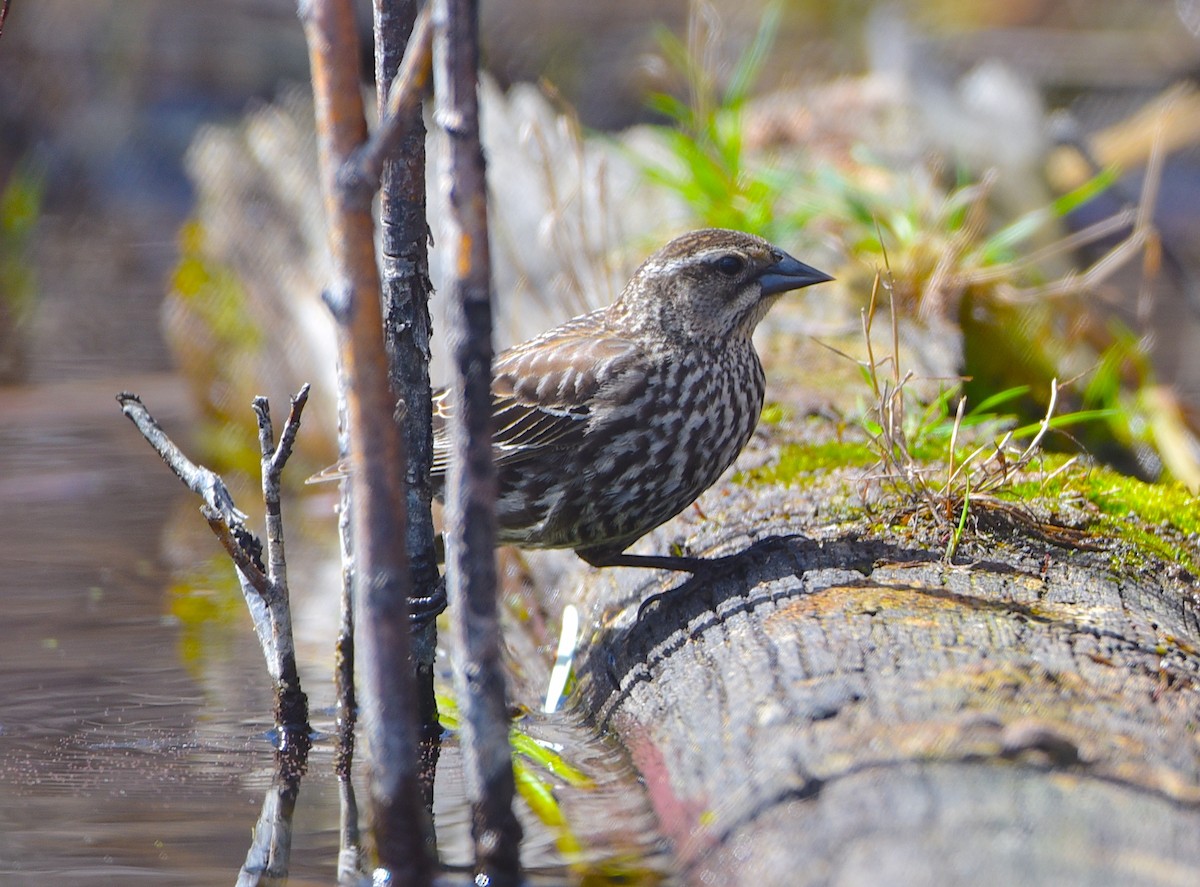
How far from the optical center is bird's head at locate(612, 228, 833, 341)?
12.6 feet

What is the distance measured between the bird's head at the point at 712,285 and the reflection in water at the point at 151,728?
1.10 meters

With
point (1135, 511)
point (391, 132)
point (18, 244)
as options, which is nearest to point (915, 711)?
point (391, 132)

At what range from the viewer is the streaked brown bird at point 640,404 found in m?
3.63

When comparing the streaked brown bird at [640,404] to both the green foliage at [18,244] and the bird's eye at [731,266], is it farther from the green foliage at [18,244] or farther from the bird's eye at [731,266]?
the green foliage at [18,244]

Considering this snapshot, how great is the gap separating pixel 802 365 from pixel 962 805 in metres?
2.90

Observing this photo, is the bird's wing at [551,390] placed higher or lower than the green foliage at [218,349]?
lower

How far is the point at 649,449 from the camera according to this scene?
362 cm

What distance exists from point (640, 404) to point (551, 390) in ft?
0.87

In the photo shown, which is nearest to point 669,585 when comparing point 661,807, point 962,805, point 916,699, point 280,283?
point 661,807

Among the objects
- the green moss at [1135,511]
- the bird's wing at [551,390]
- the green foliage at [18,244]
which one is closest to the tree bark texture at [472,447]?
the bird's wing at [551,390]

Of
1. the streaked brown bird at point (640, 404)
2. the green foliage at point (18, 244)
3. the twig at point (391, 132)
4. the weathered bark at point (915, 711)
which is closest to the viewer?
the weathered bark at point (915, 711)

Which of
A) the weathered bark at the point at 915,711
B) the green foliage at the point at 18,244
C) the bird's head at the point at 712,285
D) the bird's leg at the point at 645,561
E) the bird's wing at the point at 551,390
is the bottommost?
the weathered bark at the point at 915,711

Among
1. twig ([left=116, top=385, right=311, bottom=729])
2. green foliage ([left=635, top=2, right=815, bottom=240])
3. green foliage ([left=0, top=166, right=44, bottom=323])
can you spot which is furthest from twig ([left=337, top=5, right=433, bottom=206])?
green foliage ([left=0, top=166, right=44, bottom=323])

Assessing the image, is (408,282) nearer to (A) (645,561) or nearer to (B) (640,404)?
(B) (640,404)
